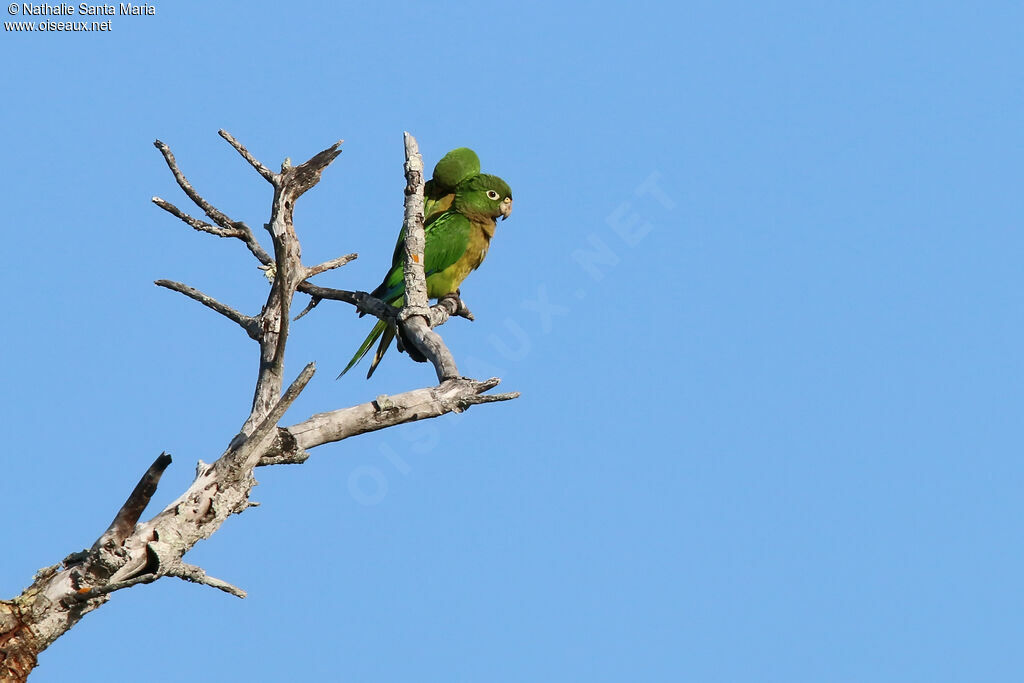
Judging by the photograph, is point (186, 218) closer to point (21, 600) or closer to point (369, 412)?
point (369, 412)

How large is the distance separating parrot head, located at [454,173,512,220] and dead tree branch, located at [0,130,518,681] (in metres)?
2.45

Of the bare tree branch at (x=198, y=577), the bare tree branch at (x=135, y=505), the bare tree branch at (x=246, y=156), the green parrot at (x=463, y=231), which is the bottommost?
the bare tree branch at (x=198, y=577)

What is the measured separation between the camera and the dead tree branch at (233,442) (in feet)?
17.3

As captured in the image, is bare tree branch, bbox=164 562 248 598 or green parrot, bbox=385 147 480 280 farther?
green parrot, bbox=385 147 480 280

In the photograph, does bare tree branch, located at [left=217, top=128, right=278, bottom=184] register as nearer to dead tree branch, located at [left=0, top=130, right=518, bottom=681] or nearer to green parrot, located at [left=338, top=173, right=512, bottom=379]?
dead tree branch, located at [left=0, top=130, right=518, bottom=681]

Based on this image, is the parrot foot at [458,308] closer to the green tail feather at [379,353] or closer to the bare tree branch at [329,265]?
the green tail feather at [379,353]

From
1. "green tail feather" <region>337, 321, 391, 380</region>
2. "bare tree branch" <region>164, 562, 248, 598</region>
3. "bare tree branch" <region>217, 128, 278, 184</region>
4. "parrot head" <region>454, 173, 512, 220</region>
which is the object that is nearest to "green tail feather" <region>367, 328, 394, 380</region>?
"green tail feather" <region>337, 321, 391, 380</region>

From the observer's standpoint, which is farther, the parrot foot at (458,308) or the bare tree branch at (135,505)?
the parrot foot at (458,308)

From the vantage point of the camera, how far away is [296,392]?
16.9 feet

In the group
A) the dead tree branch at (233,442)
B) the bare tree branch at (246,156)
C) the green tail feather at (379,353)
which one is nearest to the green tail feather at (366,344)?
the green tail feather at (379,353)

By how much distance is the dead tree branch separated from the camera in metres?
5.27

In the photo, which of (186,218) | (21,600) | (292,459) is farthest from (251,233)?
(21,600)

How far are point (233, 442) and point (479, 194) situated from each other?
4176mm

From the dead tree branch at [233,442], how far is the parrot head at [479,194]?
2449mm
